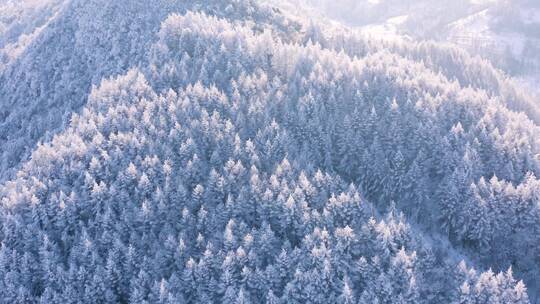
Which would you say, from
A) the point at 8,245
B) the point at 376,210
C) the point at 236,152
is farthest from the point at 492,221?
the point at 8,245

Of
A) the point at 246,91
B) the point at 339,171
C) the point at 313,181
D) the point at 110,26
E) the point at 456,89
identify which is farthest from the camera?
the point at 110,26

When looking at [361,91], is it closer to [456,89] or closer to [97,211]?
[456,89]

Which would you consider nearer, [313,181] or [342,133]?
[313,181]

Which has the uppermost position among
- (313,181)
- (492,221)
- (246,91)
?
(246,91)

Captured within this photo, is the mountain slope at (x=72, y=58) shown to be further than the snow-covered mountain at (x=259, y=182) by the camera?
Yes

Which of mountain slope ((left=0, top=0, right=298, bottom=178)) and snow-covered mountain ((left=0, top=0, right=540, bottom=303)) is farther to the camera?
A: mountain slope ((left=0, top=0, right=298, bottom=178))

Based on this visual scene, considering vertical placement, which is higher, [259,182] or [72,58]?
[72,58]

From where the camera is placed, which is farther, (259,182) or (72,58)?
(72,58)

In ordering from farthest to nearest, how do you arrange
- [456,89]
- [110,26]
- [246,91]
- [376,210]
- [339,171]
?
→ 1. [110,26]
2. [456,89]
3. [246,91]
4. [339,171]
5. [376,210]
